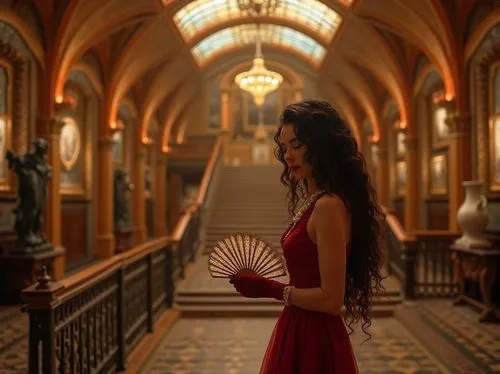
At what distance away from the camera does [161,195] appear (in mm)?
20984

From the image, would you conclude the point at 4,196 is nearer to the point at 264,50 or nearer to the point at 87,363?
the point at 87,363

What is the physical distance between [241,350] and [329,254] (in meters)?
4.71

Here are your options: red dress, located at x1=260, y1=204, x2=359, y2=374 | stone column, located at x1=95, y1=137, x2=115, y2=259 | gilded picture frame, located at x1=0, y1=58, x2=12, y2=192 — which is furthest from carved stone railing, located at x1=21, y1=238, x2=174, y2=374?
stone column, located at x1=95, y1=137, x2=115, y2=259

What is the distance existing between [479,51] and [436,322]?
16.5 ft

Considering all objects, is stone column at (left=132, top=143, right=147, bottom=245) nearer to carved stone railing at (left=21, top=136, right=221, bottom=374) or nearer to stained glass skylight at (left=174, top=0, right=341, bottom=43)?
stained glass skylight at (left=174, top=0, right=341, bottom=43)

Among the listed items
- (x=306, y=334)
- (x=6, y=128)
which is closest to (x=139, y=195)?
(x=6, y=128)

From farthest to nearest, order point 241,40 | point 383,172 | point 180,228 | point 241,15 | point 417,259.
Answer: point 241,40
point 241,15
point 383,172
point 180,228
point 417,259

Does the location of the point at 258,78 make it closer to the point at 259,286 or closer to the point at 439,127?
the point at 439,127

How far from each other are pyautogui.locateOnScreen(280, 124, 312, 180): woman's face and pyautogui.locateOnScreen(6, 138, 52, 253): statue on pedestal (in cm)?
698

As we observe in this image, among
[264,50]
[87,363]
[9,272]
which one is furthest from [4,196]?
[264,50]

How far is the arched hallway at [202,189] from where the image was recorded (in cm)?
557

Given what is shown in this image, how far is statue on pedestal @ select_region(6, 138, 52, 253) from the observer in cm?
809

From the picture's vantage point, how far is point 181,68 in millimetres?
19609

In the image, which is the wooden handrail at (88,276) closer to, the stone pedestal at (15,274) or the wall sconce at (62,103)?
the stone pedestal at (15,274)
